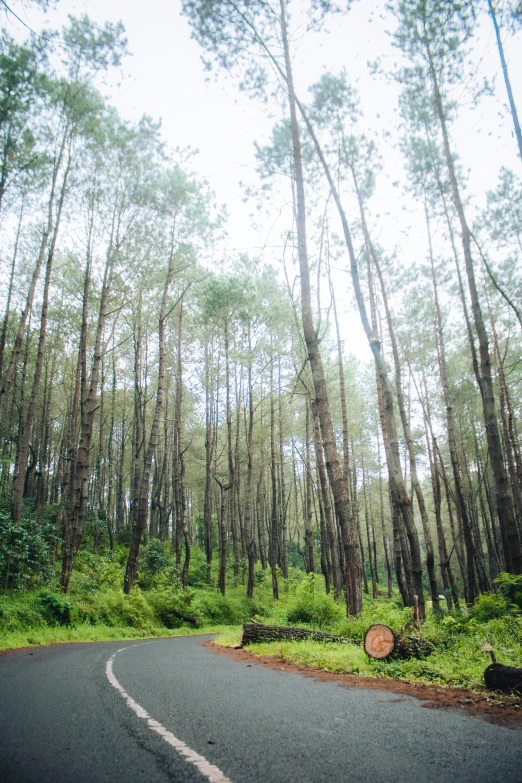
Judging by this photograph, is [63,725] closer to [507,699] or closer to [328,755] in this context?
[328,755]

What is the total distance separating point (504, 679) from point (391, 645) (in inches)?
77.7

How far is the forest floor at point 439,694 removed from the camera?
12.5ft

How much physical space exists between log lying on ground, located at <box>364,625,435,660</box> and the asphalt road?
1.30 metres

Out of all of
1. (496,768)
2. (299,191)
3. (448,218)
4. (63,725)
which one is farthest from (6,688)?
(448,218)

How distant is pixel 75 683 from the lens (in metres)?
5.30

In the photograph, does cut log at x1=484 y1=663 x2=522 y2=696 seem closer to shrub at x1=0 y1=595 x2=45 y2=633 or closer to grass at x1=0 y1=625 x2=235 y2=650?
grass at x1=0 y1=625 x2=235 y2=650

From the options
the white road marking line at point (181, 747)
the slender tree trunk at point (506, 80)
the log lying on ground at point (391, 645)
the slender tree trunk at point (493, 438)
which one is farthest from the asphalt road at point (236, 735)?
the slender tree trunk at point (506, 80)

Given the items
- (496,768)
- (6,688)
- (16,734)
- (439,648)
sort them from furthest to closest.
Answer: (439,648) → (6,688) → (16,734) → (496,768)

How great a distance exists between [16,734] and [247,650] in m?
6.93

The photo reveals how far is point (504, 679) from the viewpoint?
4484mm

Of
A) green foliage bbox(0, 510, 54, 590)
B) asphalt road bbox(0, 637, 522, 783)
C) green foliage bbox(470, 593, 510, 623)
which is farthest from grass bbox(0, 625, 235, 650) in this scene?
green foliage bbox(470, 593, 510, 623)

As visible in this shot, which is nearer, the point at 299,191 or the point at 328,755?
the point at 328,755

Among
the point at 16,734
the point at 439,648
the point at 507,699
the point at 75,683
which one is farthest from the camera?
the point at 439,648

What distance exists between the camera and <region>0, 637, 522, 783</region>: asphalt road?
2.54 meters
